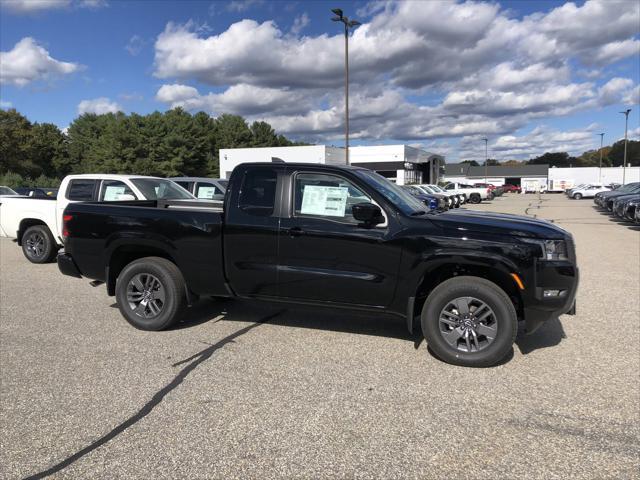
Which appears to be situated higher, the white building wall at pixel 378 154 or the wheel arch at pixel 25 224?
the white building wall at pixel 378 154

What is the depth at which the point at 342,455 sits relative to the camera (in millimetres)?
3035

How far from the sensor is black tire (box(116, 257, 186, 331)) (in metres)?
5.40

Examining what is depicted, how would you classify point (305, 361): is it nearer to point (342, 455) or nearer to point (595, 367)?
point (342, 455)

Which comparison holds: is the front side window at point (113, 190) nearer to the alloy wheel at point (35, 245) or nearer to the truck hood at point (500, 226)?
A: the alloy wheel at point (35, 245)

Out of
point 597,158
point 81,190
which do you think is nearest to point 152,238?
point 81,190

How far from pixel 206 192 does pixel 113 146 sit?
188ft

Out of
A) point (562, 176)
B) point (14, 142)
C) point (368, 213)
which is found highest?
point (14, 142)

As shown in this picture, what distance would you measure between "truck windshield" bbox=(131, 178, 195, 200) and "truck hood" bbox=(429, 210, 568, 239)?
6.46 metres

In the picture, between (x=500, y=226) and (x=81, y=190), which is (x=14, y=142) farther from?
(x=500, y=226)

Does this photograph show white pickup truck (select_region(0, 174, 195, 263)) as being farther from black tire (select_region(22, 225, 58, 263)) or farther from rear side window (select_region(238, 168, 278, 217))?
rear side window (select_region(238, 168, 278, 217))

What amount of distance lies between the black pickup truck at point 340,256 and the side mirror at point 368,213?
0.01m

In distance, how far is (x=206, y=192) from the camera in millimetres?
12961

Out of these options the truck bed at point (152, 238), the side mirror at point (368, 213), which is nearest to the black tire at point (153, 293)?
the truck bed at point (152, 238)

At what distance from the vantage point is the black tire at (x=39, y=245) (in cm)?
1016
